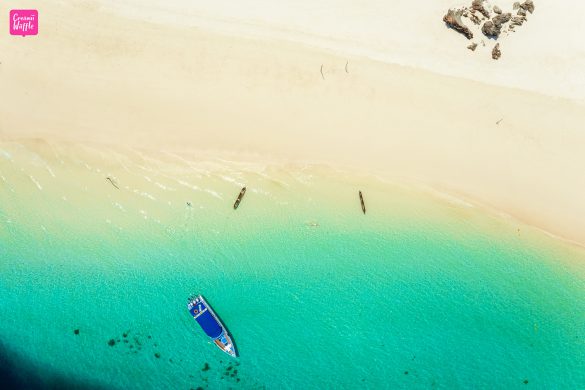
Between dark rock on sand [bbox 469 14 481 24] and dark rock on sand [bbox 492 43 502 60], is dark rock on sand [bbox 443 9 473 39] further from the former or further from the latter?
dark rock on sand [bbox 492 43 502 60]

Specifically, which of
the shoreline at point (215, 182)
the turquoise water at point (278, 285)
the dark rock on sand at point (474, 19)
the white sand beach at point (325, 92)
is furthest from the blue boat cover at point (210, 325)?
the dark rock on sand at point (474, 19)

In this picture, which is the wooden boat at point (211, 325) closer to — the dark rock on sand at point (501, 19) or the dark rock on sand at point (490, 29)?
the dark rock on sand at point (490, 29)

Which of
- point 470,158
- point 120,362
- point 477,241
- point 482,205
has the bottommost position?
point 120,362

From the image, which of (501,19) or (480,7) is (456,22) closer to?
(480,7)

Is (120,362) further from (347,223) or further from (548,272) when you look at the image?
(548,272)

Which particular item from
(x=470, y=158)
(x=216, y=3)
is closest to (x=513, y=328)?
(x=470, y=158)

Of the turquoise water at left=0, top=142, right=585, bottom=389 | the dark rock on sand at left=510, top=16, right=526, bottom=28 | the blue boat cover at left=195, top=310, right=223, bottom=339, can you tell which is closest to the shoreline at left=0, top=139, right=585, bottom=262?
the turquoise water at left=0, top=142, right=585, bottom=389

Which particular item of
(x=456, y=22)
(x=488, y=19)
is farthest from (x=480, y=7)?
(x=456, y=22)

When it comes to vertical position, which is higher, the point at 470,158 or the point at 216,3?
the point at 216,3
